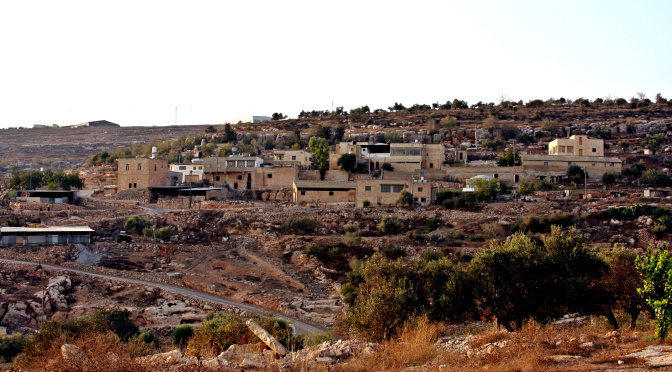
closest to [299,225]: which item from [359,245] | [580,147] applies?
[359,245]

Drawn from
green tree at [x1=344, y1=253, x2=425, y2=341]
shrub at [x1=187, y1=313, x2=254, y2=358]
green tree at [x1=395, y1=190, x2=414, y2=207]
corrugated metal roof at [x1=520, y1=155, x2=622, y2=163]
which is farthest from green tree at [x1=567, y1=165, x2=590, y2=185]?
shrub at [x1=187, y1=313, x2=254, y2=358]

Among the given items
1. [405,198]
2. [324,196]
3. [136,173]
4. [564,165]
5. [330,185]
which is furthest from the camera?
[564,165]

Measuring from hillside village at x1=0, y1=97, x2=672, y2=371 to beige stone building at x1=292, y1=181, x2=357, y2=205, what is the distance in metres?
0.14

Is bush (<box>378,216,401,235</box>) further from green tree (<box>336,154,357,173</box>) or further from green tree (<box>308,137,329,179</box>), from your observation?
green tree (<box>308,137,329,179</box>)

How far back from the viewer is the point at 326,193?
41875mm

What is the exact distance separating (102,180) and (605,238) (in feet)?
130

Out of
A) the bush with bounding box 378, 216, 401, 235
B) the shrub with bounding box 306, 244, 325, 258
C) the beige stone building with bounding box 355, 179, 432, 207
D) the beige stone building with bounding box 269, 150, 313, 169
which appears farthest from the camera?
the beige stone building with bounding box 269, 150, 313, 169

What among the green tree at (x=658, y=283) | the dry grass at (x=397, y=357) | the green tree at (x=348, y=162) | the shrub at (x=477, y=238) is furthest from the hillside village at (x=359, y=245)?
the green tree at (x=658, y=283)

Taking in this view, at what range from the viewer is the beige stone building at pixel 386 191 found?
40.6 metres

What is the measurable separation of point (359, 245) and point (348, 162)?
14.8 metres

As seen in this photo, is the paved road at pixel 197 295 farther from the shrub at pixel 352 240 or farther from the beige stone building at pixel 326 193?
the beige stone building at pixel 326 193

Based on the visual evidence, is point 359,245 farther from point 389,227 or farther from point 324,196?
point 324,196

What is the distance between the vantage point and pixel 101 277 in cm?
2722

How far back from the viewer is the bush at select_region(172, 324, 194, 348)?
2056 cm
